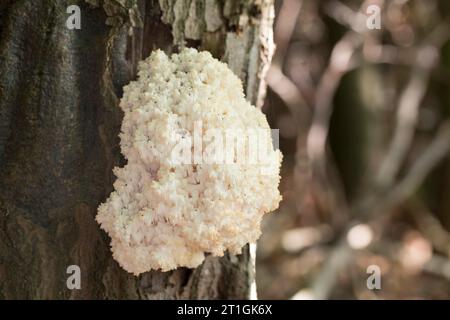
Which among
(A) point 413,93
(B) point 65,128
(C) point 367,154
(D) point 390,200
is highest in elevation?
(A) point 413,93

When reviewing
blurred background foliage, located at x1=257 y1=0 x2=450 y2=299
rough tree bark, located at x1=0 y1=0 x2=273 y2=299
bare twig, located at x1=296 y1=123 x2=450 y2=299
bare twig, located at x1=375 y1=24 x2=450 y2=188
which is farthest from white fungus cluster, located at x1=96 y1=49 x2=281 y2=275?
bare twig, located at x1=375 y1=24 x2=450 y2=188

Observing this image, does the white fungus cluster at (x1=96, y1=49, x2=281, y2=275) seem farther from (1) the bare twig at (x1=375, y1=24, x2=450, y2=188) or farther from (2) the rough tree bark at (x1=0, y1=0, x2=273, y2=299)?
(1) the bare twig at (x1=375, y1=24, x2=450, y2=188)

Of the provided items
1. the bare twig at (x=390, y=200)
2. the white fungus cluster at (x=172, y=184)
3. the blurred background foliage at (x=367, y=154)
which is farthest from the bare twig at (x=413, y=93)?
the white fungus cluster at (x=172, y=184)

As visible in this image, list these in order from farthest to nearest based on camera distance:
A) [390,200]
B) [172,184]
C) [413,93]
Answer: [413,93] < [390,200] < [172,184]

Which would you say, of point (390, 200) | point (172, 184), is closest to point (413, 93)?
point (390, 200)

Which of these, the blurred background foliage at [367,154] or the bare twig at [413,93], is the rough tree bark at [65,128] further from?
the bare twig at [413,93]

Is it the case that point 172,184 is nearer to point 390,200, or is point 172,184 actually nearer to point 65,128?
point 65,128
